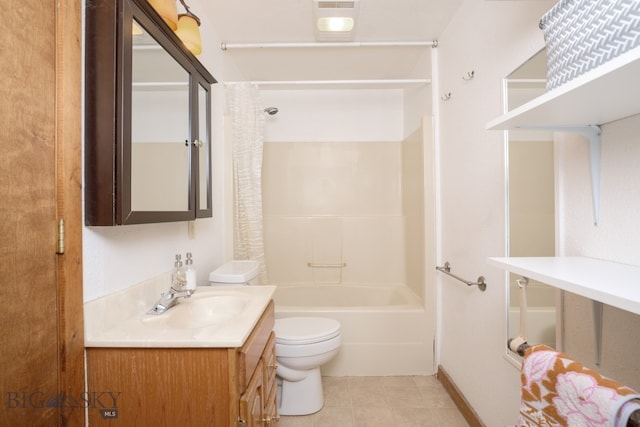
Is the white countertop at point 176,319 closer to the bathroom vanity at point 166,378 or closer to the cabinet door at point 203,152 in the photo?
the bathroom vanity at point 166,378

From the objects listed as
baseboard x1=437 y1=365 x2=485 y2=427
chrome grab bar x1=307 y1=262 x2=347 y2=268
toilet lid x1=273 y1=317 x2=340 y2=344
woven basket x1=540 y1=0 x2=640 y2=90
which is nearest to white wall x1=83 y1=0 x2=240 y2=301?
toilet lid x1=273 y1=317 x2=340 y2=344

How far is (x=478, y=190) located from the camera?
5.24ft

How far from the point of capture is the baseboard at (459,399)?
162 cm

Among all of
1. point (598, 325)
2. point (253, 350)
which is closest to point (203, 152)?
point (253, 350)

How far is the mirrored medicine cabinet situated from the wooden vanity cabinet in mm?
423

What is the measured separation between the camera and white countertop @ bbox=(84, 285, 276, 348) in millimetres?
889

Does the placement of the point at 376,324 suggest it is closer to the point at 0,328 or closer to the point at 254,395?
the point at 254,395

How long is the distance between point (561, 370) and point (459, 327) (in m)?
1.33

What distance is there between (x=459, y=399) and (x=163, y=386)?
1701mm

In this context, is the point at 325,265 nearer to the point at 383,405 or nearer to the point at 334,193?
the point at 334,193

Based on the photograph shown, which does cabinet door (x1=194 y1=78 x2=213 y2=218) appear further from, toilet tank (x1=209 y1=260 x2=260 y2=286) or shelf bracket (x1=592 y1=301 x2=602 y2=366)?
shelf bracket (x1=592 y1=301 x2=602 y2=366)

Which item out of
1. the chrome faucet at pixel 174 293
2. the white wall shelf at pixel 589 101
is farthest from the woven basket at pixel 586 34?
the chrome faucet at pixel 174 293

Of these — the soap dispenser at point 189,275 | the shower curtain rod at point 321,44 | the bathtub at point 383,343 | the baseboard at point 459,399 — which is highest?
the shower curtain rod at point 321,44

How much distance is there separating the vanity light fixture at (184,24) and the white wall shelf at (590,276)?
1.49 m
